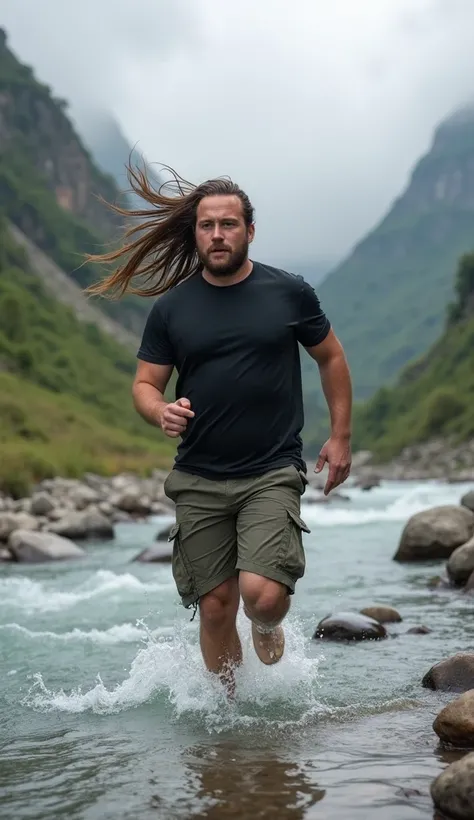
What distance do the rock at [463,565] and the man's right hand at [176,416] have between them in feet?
24.7

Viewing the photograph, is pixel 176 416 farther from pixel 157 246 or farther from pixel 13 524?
pixel 13 524

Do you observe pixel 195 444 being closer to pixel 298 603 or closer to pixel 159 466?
pixel 298 603

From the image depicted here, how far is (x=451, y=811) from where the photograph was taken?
455 centimetres

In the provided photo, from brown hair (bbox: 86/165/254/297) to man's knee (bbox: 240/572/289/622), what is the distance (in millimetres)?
2105

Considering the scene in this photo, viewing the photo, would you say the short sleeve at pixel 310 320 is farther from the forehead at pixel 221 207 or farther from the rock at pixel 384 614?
the rock at pixel 384 614

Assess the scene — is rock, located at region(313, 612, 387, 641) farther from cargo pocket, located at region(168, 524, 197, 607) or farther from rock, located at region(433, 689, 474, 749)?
rock, located at region(433, 689, 474, 749)

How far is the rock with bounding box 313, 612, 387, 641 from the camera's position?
9.84 m

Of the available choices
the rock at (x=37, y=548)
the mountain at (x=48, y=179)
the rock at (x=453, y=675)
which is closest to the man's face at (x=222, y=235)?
the rock at (x=453, y=675)

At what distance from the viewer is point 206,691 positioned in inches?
280

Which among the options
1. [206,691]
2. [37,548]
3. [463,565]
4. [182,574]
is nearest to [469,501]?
[463,565]

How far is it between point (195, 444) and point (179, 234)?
153 centimetres

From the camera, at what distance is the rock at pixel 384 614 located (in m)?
10.8

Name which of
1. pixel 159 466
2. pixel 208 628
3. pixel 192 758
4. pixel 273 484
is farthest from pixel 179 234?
pixel 159 466

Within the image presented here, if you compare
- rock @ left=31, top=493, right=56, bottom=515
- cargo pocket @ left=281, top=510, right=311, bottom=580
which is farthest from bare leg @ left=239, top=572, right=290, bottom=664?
rock @ left=31, top=493, right=56, bottom=515
